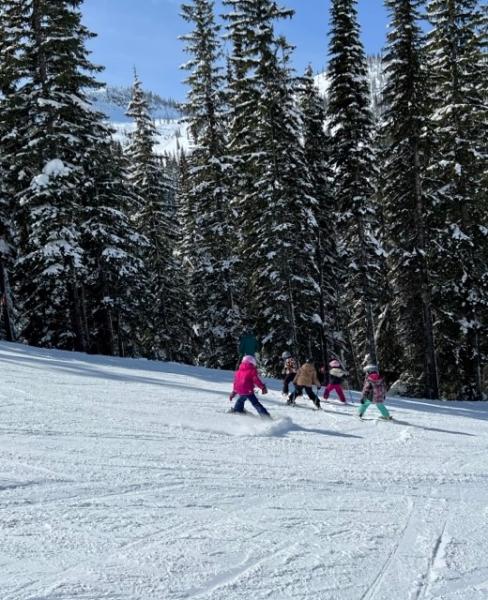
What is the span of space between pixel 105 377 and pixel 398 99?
56.7ft

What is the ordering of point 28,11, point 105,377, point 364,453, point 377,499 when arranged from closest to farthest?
point 377,499 < point 364,453 < point 105,377 < point 28,11

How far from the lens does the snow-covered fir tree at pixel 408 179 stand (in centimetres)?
2266

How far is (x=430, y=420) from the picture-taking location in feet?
43.4

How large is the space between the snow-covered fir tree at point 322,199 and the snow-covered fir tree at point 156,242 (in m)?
8.93

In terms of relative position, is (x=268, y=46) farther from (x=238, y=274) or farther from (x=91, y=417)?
(x=91, y=417)

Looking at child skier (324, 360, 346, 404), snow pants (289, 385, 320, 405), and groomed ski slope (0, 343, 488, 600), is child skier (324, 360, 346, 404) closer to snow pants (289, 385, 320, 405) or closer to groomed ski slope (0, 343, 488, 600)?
snow pants (289, 385, 320, 405)

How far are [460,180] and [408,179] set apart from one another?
7.21 ft

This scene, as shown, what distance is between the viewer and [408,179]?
77.8ft

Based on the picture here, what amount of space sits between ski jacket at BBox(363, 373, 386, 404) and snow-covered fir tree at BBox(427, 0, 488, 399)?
12.1 metres

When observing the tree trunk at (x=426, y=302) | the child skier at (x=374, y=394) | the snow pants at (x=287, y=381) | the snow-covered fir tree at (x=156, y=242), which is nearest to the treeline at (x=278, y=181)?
the tree trunk at (x=426, y=302)

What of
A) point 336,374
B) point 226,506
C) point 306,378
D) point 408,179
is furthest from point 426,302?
point 226,506

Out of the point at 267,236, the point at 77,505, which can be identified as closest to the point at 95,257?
the point at 267,236

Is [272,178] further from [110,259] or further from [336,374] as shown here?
[336,374]

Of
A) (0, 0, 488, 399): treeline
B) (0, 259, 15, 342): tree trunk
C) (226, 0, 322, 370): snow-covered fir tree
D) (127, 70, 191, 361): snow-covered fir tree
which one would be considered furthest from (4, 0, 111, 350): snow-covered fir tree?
(127, 70, 191, 361): snow-covered fir tree
